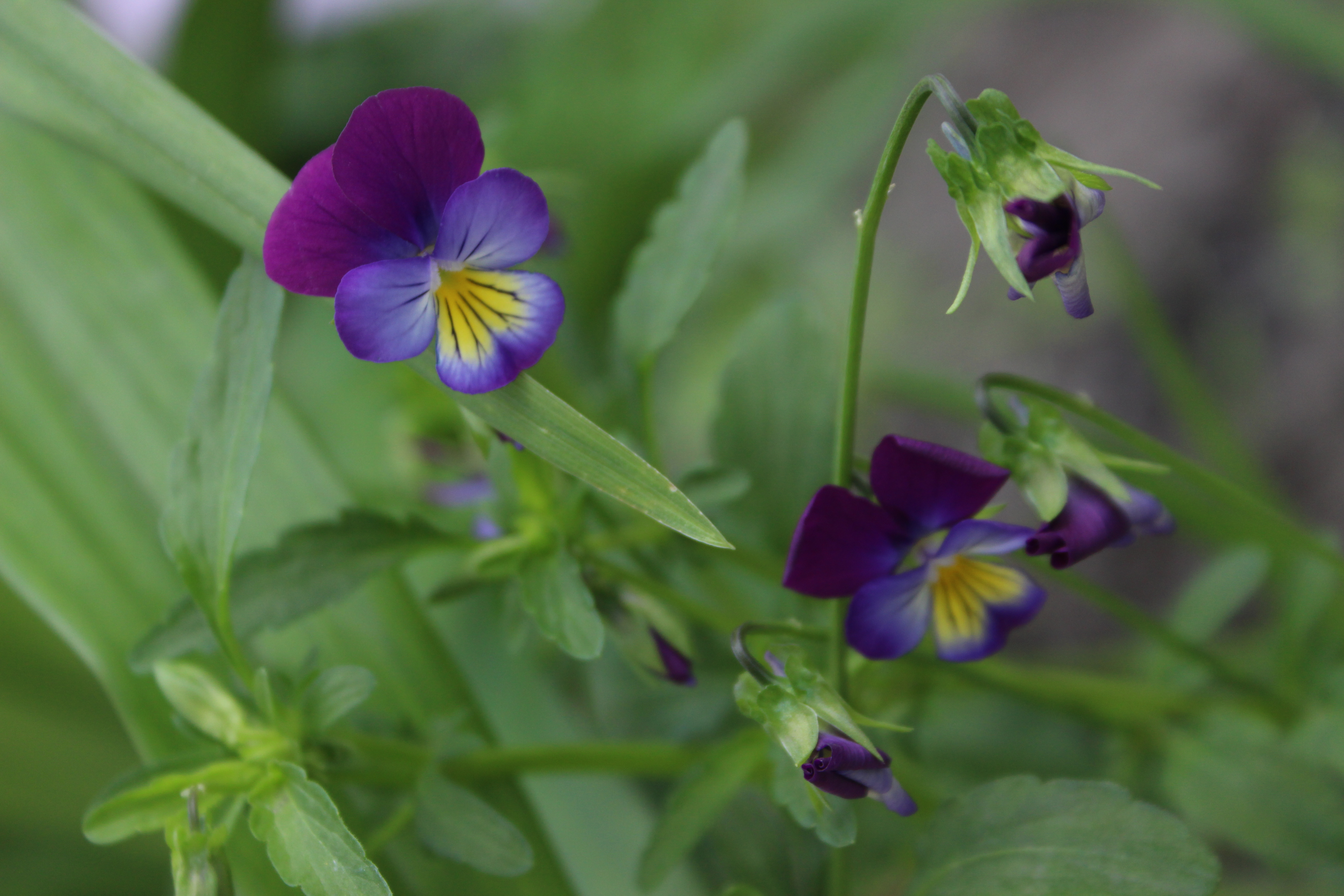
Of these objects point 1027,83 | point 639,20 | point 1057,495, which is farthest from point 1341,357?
point 1057,495

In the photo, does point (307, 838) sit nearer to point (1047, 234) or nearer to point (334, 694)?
point (334, 694)

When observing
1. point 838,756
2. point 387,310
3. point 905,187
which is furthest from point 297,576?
point 905,187

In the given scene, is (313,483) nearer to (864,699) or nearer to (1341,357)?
(864,699)

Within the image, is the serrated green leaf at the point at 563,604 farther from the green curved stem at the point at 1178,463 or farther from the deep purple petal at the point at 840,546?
the green curved stem at the point at 1178,463

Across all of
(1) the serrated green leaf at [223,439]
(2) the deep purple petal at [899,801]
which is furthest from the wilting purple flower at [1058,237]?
→ (1) the serrated green leaf at [223,439]

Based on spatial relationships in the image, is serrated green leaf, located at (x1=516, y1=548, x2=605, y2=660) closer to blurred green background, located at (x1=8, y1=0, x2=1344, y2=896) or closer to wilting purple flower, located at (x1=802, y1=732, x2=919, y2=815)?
wilting purple flower, located at (x1=802, y1=732, x2=919, y2=815)

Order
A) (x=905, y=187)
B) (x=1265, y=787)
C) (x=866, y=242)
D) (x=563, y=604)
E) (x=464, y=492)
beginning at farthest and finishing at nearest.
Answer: (x=905, y=187) → (x=464, y=492) → (x=1265, y=787) → (x=563, y=604) → (x=866, y=242)

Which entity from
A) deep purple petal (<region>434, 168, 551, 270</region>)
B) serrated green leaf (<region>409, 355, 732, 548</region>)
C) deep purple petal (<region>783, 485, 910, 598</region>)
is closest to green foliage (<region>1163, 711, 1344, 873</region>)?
deep purple petal (<region>783, 485, 910, 598</region>)
